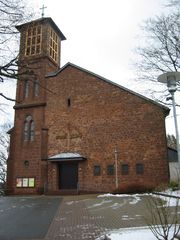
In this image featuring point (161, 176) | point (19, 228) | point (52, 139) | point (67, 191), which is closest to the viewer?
point (19, 228)

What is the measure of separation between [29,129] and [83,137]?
569cm

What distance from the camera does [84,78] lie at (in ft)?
93.1

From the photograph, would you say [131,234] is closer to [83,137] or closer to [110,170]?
[110,170]

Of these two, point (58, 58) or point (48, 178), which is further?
point (58, 58)

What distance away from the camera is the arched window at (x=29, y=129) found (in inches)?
1110

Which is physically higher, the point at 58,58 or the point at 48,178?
the point at 58,58

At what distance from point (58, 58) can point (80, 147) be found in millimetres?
12395

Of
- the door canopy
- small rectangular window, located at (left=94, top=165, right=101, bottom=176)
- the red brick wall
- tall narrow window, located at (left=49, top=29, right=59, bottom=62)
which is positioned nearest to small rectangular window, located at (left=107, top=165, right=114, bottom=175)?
the red brick wall

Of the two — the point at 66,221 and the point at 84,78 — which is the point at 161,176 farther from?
the point at 66,221

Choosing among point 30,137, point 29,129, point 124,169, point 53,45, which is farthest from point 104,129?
point 53,45

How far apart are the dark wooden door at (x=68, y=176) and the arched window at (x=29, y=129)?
415cm

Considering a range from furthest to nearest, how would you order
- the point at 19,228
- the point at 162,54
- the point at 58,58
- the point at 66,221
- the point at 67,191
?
the point at 58,58 < the point at 67,191 < the point at 162,54 < the point at 66,221 < the point at 19,228

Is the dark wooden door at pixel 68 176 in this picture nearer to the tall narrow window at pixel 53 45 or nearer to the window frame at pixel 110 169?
the window frame at pixel 110 169

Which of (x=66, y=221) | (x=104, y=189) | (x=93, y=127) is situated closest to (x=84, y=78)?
(x=93, y=127)
